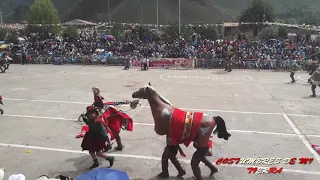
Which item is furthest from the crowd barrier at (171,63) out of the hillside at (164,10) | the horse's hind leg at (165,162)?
the hillside at (164,10)

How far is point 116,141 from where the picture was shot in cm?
842

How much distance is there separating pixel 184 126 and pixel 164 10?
352 ft

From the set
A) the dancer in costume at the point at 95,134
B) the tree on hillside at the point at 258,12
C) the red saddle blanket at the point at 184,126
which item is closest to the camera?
the red saddle blanket at the point at 184,126

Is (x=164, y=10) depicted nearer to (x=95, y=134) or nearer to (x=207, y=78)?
(x=207, y=78)

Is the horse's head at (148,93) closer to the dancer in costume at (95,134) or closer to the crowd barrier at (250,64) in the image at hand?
the dancer in costume at (95,134)

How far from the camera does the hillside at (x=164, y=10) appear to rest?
106812mm

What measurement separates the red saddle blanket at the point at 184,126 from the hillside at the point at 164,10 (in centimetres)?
9548

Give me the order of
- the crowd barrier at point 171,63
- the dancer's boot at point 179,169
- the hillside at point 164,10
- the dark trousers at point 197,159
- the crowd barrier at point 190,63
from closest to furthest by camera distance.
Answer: the dark trousers at point 197,159 < the dancer's boot at point 179,169 < the crowd barrier at point 190,63 < the crowd barrier at point 171,63 < the hillside at point 164,10

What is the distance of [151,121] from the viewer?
428 inches

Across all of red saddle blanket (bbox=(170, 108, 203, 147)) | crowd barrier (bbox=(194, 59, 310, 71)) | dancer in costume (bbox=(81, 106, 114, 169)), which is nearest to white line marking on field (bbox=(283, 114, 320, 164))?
red saddle blanket (bbox=(170, 108, 203, 147))

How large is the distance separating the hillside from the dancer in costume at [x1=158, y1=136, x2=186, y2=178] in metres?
95.3

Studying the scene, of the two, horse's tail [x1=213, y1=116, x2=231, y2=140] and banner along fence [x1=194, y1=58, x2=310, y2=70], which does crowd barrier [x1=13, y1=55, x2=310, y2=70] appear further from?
horse's tail [x1=213, y1=116, x2=231, y2=140]

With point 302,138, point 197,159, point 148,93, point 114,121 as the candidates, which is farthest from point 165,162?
point 302,138

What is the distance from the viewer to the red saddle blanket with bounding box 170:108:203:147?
6172 mm
